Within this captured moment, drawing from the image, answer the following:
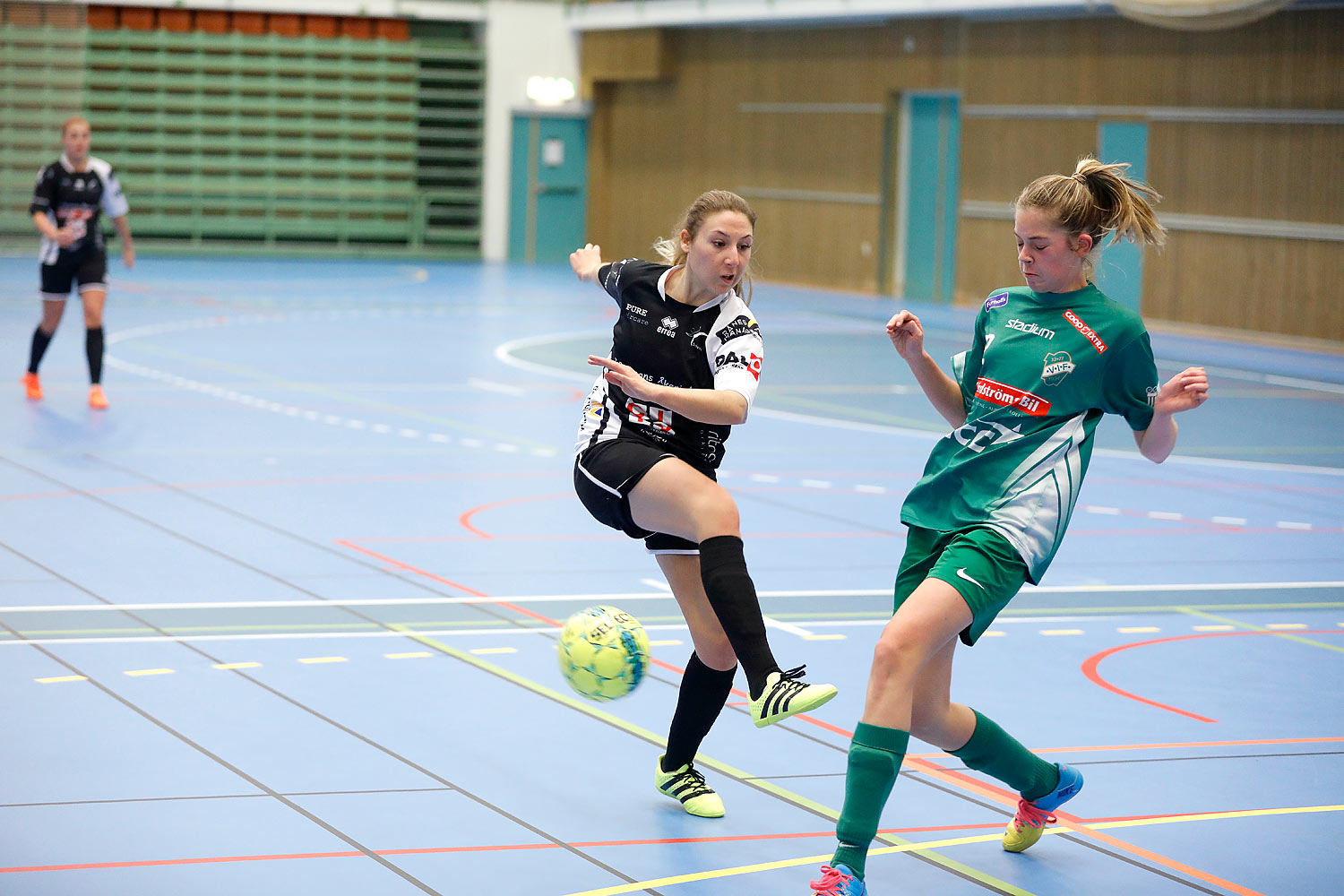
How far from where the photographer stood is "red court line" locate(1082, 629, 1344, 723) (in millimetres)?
5871

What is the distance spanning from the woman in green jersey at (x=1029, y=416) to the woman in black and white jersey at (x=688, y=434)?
1.52ft

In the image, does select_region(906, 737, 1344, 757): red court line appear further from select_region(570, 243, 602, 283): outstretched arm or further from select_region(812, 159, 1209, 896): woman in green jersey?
select_region(570, 243, 602, 283): outstretched arm

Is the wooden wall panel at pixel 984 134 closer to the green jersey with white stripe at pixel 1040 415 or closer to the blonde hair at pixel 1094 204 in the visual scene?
the blonde hair at pixel 1094 204

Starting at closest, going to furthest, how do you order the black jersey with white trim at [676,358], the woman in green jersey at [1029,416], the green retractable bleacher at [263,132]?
the woman in green jersey at [1029,416]
the black jersey with white trim at [676,358]
the green retractable bleacher at [263,132]

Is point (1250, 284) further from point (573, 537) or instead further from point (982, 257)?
point (573, 537)

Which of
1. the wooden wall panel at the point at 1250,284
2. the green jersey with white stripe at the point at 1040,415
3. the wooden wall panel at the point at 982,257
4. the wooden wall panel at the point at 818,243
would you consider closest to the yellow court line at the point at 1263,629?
the green jersey with white stripe at the point at 1040,415

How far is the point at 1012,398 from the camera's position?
4.18 meters

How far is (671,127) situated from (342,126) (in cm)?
620

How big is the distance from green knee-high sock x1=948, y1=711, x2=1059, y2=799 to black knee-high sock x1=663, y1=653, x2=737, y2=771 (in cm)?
70

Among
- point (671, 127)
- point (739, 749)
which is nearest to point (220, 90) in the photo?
point (671, 127)

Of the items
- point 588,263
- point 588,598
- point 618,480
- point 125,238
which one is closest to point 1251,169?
point 125,238

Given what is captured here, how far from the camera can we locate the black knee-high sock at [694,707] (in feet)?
15.4

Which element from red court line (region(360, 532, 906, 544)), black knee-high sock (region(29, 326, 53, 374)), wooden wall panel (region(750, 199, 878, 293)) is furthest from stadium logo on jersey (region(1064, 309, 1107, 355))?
wooden wall panel (region(750, 199, 878, 293))

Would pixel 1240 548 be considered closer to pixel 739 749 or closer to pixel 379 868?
pixel 739 749
